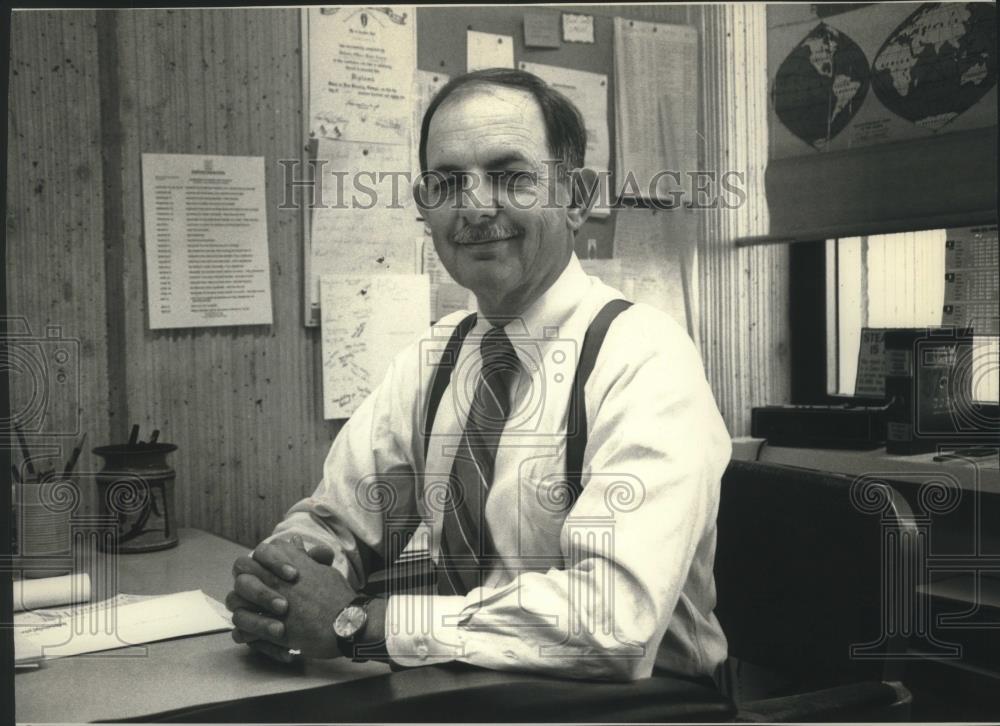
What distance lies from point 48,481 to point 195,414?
0.60 feet

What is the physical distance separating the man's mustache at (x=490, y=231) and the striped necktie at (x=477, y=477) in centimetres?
11

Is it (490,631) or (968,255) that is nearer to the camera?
(490,631)

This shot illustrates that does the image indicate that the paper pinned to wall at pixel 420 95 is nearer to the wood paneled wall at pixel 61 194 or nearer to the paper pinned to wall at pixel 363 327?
the paper pinned to wall at pixel 363 327

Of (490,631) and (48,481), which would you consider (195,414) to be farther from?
(490,631)

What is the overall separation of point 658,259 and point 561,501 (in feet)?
1.07

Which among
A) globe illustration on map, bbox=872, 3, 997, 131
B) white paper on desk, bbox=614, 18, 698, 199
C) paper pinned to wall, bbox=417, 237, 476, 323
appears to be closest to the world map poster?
globe illustration on map, bbox=872, 3, 997, 131

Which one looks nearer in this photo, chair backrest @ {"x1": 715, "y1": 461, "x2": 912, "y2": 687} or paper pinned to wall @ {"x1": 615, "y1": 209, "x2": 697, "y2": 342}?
chair backrest @ {"x1": 715, "y1": 461, "x2": 912, "y2": 687}

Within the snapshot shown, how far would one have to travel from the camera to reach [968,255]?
1039 millimetres

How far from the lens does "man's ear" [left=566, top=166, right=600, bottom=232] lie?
954 millimetres


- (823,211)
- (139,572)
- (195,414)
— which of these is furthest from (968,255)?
(139,572)

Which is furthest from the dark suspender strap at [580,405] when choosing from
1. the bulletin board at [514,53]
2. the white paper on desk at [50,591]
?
the white paper on desk at [50,591]

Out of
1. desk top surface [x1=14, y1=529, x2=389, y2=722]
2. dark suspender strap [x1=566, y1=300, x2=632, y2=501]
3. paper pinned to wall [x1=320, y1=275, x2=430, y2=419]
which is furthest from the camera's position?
paper pinned to wall [x1=320, y1=275, x2=430, y2=419]

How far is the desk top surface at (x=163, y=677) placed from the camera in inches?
31.6

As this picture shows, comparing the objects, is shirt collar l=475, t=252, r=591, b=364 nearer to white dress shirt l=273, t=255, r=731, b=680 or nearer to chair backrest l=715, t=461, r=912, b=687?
white dress shirt l=273, t=255, r=731, b=680
